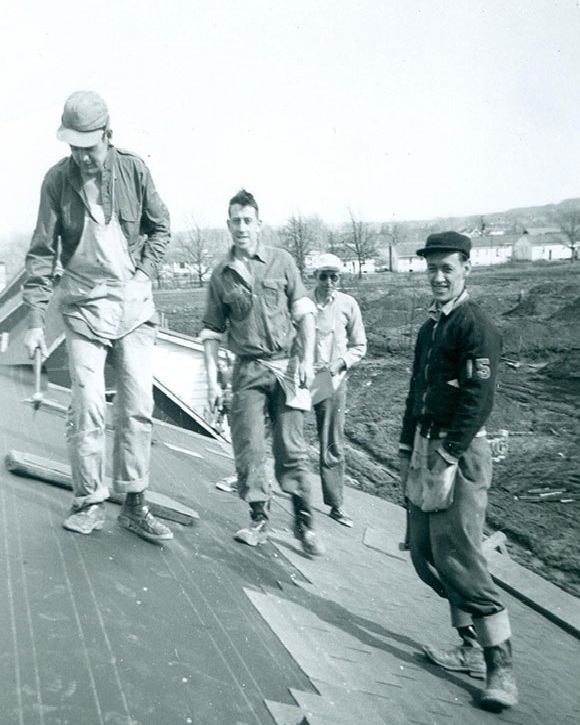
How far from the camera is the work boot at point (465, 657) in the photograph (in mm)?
3678

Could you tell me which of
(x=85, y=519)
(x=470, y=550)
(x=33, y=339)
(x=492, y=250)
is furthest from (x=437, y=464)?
(x=492, y=250)

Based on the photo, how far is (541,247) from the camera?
100 metres

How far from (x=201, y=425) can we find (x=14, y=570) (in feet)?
26.7

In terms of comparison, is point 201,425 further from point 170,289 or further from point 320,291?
point 170,289

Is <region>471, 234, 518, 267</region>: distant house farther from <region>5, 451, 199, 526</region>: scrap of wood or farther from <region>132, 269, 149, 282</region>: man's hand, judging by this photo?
<region>132, 269, 149, 282</region>: man's hand

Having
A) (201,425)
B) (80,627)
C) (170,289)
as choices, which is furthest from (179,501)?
(170,289)

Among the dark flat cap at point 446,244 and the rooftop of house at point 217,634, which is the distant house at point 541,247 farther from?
the dark flat cap at point 446,244

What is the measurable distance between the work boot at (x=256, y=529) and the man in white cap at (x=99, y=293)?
2.13 feet

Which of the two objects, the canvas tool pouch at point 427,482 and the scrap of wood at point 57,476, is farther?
the scrap of wood at point 57,476

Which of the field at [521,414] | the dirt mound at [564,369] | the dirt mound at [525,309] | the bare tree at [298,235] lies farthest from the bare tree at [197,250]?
the dirt mound at [564,369]

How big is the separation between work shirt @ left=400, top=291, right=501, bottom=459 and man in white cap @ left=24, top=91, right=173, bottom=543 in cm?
138

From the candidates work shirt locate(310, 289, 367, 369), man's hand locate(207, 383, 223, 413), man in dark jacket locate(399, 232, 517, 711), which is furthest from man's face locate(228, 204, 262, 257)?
work shirt locate(310, 289, 367, 369)

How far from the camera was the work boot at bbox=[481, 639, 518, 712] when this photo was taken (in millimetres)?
3299

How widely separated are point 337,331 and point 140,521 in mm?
3024
